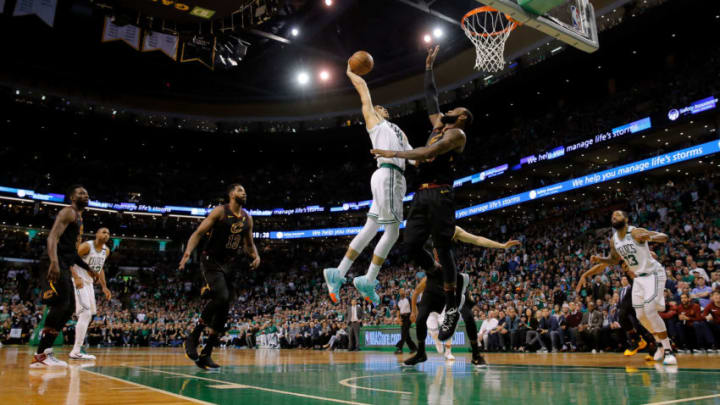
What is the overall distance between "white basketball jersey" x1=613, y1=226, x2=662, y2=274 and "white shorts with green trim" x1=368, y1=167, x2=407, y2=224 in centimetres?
402

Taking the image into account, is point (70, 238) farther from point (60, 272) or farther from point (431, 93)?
point (431, 93)

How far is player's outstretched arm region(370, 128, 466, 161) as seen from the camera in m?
4.51

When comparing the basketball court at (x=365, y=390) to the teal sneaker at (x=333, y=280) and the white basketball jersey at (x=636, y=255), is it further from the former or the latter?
the white basketball jersey at (x=636, y=255)

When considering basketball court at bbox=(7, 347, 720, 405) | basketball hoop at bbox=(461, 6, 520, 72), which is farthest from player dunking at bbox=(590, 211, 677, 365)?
basketball hoop at bbox=(461, 6, 520, 72)

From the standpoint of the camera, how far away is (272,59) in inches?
1352

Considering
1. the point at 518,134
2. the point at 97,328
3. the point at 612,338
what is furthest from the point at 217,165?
the point at 612,338

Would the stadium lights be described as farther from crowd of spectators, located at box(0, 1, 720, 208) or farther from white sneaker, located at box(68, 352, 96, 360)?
white sneaker, located at box(68, 352, 96, 360)

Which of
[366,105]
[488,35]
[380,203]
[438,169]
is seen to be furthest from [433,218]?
[488,35]

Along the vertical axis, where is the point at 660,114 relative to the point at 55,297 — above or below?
above

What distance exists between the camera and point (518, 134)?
Result: 29703mm

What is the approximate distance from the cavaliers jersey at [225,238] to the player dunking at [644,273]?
5397 millimetres

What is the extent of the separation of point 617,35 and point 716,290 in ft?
54.4

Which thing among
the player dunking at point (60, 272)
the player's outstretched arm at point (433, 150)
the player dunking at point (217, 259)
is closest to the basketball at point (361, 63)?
the player's outstretched arm at point (433, 150)

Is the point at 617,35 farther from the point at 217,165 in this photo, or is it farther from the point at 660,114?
the point at 217,165
